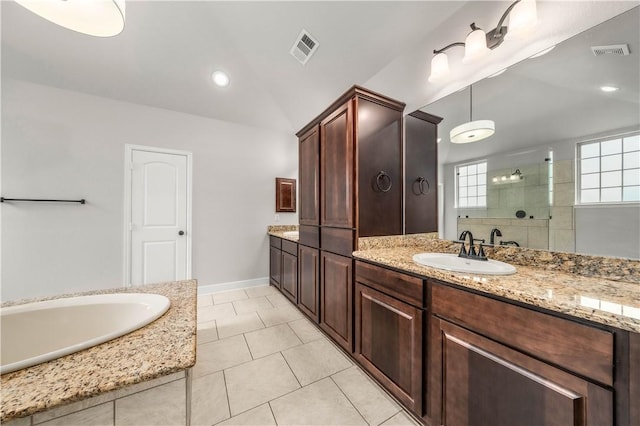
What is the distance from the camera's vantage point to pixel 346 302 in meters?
1.80

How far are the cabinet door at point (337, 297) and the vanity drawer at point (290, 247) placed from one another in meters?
0.68

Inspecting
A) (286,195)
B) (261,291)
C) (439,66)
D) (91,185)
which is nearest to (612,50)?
(439,66)

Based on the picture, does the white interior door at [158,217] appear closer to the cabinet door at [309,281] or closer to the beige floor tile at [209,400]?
the cabinet door at [309,281]

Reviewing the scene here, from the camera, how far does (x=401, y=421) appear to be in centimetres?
128

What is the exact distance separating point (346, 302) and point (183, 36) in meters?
3.21

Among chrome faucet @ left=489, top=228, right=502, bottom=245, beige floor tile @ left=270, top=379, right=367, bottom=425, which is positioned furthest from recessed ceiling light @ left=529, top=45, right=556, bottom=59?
beige floor tile @ left=270, top=379, right=367, bottom=425

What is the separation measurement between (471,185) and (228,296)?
128 inches

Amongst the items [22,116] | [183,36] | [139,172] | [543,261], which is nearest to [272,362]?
[543,261]

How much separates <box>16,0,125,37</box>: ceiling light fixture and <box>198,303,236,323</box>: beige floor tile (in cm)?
255

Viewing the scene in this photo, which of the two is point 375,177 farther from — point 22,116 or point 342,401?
point 22,116

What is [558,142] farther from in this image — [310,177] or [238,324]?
[238,324]

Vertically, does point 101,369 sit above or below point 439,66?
below

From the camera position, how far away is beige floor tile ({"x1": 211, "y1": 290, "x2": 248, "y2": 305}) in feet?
10.1

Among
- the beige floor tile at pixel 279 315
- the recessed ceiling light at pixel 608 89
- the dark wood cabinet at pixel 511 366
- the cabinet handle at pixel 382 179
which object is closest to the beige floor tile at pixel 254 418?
the dark wood cabinet at pixel 511 366
